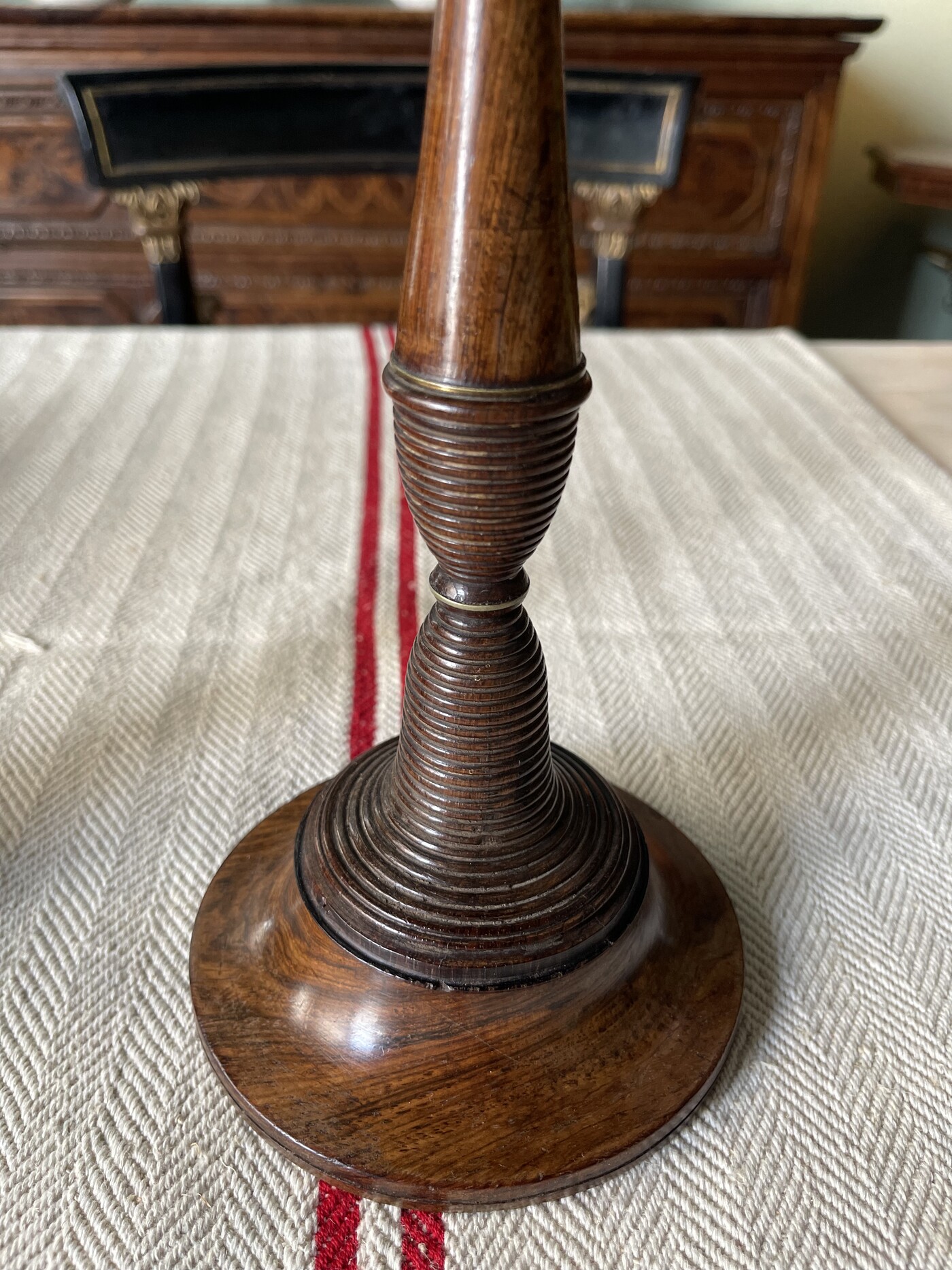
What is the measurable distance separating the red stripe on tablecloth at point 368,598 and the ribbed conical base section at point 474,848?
13 cm


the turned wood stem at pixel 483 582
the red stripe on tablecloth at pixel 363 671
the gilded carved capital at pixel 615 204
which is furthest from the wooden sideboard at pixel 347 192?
the turned wood stem at pixel 483 582

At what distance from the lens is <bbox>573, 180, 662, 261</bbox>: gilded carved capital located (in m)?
0.94

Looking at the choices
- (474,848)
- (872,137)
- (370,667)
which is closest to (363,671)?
(370,667)

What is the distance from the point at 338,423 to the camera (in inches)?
29.5

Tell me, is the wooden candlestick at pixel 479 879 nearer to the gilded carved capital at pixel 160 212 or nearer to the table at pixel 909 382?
the table at pixel 909 382

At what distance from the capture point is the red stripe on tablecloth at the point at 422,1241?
261 mm

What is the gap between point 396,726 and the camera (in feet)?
1.48

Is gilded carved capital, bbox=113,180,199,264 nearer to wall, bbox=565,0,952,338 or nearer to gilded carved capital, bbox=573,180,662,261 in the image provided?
gilded carved capital, bbox=573,180,662,261

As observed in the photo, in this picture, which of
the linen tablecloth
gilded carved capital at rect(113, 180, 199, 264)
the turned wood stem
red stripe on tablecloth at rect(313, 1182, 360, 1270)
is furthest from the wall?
red stripe on tablecloth at rect(313, 1182, 360, 1270)

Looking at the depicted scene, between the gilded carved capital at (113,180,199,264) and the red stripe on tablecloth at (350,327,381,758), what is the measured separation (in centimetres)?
28

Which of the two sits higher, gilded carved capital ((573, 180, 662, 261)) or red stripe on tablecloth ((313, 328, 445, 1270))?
gilded carved capital ((573, 180, 662, 261))

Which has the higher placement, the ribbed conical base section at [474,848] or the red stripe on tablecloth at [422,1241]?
the ribbed conical base section at [474,848]

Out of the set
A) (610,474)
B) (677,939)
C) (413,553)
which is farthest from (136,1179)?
(610,474)

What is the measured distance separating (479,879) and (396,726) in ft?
0.53
